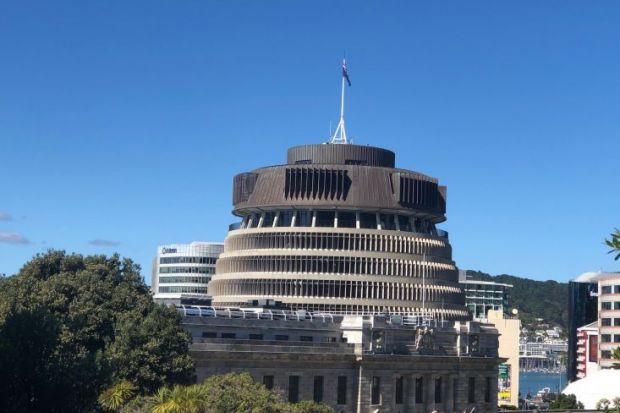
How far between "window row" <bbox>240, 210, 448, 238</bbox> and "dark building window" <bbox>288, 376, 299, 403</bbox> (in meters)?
53.7

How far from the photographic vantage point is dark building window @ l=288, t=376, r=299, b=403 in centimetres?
12469

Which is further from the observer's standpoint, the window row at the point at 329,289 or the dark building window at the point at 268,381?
the window row at the point at 329,289

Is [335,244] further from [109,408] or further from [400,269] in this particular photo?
[109,408]

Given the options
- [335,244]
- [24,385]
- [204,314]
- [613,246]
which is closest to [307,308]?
[335,244]

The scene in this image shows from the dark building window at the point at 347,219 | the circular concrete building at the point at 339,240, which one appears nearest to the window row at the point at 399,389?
the circular concrete building at the point at 339,240

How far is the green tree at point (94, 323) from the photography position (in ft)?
252

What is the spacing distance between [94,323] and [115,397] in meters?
16.5

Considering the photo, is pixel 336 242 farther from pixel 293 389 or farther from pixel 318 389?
pixel 293 389

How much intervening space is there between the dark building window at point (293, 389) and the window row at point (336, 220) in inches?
2113

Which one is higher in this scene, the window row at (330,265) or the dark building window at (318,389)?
the window row at (330,265)

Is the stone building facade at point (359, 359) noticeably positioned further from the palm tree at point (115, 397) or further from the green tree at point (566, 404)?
the palm tree at point (115, 397)

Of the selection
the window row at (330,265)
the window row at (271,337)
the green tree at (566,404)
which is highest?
the window row at (330,265)

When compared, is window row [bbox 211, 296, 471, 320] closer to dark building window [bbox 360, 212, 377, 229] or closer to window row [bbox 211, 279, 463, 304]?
window row [bbox 211, 279, 463, 304]


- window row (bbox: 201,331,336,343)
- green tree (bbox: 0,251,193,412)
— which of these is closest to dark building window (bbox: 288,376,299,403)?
window row (bbox: 201,331,336,343)
